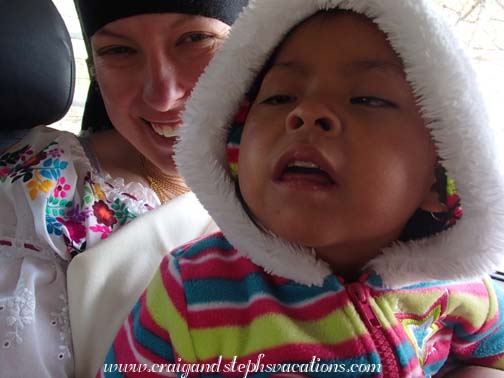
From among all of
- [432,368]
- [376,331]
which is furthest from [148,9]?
[432,368]

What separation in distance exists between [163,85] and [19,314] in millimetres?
517

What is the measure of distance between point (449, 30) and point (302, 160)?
11.3 inches

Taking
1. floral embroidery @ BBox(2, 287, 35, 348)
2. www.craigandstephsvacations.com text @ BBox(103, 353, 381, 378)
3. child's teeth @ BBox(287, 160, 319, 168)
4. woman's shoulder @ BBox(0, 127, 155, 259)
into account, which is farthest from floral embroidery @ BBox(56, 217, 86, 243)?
child's teeth @ BBox(287, 160, 319, 168)

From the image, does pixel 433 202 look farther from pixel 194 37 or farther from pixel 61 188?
pixel 61 188

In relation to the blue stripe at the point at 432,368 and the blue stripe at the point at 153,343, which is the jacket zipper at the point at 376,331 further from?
the blue stripe at the point at 153,343

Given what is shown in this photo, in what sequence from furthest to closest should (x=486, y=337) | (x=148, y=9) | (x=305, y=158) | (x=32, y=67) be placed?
(x=32, y=67) < (x=148, y=9) < (x=486, y=337) < (x=305, y=158)

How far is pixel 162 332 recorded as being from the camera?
768mm

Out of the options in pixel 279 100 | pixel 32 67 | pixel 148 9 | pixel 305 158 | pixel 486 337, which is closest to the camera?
Result: pixel 305 158

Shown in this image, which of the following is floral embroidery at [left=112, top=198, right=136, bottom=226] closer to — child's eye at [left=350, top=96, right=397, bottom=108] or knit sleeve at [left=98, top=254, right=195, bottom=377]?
knit sleeve at [left=98, top=254, right=195, bottom=377]

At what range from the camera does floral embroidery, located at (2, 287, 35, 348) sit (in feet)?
2.81

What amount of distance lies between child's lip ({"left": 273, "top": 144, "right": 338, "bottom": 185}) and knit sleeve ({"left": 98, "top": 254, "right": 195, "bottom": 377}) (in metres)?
0.28

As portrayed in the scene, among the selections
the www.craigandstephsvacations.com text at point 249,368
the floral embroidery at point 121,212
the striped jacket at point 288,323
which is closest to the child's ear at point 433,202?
the striped jacket at point 288,323

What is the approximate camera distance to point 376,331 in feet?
2.37

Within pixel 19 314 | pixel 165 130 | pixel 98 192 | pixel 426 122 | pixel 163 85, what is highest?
pixel 426 122
